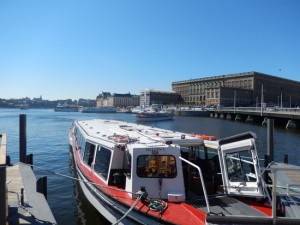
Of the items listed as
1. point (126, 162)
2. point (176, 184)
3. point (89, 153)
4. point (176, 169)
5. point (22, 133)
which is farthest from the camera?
point (22, 133)

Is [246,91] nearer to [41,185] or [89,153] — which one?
Answer: [89,153]

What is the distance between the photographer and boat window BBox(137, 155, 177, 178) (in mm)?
9898

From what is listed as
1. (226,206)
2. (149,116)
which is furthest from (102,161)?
(149,116)

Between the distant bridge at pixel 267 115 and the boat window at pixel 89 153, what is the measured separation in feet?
193

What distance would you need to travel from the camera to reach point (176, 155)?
32.9ft

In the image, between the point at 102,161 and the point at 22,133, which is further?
the point at 22,133

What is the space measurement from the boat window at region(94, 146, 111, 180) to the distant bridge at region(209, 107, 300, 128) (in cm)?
6004

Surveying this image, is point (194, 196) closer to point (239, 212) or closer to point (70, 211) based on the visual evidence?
point (239, 212)

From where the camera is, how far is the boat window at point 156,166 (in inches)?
390

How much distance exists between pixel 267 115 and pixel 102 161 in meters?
71.8

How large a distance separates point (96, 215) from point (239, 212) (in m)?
6.68

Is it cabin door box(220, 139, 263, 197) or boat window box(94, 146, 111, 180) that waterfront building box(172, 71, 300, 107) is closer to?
boat window box(94, 146, 111, 180)

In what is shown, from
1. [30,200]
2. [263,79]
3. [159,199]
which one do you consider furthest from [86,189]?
[263,79]

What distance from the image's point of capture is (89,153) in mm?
14117
